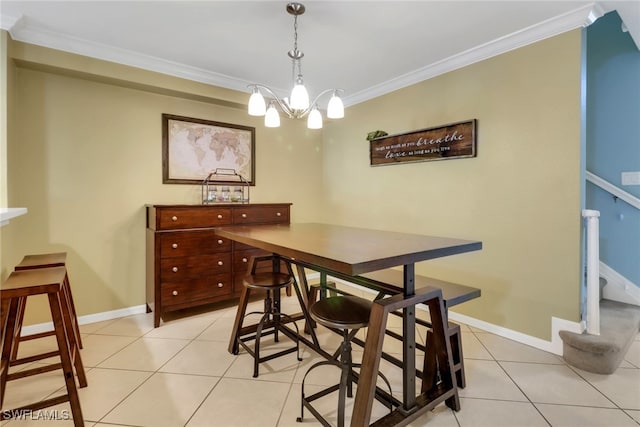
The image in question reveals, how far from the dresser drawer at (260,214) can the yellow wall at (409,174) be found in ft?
2.03

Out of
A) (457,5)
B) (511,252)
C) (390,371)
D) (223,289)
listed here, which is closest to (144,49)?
(223,289)

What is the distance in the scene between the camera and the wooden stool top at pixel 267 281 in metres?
2.07

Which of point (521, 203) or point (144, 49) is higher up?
point (144, 49)

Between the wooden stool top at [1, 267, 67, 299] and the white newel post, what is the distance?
3.21 metres

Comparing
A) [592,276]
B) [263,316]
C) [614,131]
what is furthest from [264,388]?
[614,131]

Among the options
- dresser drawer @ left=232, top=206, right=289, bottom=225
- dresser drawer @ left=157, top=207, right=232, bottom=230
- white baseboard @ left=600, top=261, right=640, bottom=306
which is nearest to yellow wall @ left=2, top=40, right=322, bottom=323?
dresser drawer @ left=157, top=207, right=232, bottom=230

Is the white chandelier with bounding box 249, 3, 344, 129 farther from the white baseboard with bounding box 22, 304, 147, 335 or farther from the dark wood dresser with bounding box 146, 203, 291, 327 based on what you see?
the white baseboard with bounding box 22, 304, 147, 335

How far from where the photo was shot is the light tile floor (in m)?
1.60

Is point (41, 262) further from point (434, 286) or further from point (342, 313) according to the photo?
point (434, 286)

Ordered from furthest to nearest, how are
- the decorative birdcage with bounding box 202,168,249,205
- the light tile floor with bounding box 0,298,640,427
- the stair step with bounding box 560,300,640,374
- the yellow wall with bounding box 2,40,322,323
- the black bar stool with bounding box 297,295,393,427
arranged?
the decorative birdcage with bounding box 202,168,249,205, the yellow wall with bounding box 2,40,322,323, the stair step with bounding box 560,300,640,374, the light tile floor with bounding box 0,298,640,427, the black bar stool with bounding box 297,295,393,427

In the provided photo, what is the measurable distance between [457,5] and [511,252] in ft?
6.06

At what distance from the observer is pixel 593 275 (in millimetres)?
2133

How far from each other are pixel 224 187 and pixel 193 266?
1.03 meters

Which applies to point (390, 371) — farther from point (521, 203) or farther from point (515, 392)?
point (521, 203)
